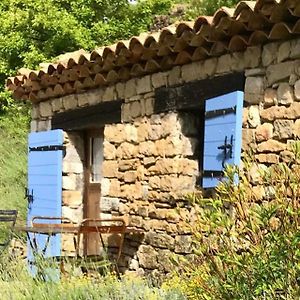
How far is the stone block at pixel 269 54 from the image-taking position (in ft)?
17.1

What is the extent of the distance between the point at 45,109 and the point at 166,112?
2543 mm

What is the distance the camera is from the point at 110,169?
23.7 feet

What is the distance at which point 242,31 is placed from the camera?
5.33 metres

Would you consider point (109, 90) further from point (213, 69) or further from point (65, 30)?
point (65, 30)

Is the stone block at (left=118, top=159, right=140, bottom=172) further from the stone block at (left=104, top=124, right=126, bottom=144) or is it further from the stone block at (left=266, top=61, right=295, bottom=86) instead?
the stone block at (left=266, top=61, right=295, bottom=86)

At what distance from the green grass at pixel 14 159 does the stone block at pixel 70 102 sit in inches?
99.0

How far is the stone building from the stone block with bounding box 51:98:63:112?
0.04 ft

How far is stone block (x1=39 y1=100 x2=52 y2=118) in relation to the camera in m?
8.42

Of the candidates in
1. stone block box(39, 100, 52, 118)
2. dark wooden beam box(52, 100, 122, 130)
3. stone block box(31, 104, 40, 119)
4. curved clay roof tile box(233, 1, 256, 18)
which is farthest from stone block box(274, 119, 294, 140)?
stone block box(31, 104, 40, 119)

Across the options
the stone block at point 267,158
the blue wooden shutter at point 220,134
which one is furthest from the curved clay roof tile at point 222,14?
the stone block at point 267,158

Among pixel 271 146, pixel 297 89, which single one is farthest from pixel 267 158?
pixel 297 89

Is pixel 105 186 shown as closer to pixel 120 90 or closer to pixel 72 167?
pixel 72 167

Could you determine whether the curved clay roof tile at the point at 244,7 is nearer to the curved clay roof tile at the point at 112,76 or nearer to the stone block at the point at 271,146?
the stone block at the point at 271,146

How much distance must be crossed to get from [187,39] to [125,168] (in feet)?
6.02
